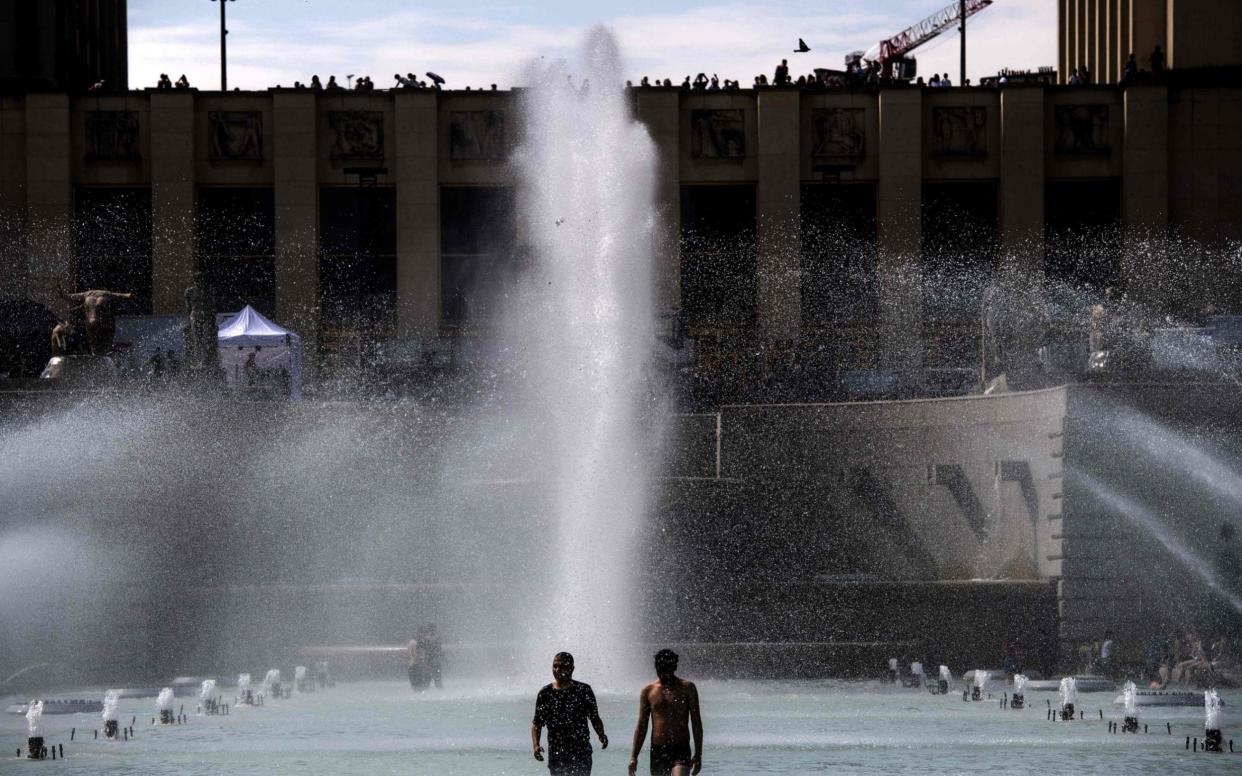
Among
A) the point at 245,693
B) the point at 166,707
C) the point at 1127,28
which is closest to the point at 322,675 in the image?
the point at 245,693

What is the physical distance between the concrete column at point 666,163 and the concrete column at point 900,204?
7037mm

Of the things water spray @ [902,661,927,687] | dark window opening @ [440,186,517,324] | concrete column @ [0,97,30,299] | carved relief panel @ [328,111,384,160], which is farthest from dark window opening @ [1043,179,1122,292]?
water spray @ [902,661,927,687]

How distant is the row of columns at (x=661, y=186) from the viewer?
73000 mm

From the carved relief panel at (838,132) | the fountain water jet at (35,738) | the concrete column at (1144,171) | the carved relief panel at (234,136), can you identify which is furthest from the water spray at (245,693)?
the concrete column at (1144,171)

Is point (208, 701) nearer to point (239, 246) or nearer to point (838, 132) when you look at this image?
point (239, 246)

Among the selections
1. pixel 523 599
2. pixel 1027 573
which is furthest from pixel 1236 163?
pixel 523 599

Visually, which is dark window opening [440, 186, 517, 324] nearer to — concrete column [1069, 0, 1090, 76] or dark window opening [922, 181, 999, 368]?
dark window opening [922, 181, 999, 368]

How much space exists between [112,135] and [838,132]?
25.4m

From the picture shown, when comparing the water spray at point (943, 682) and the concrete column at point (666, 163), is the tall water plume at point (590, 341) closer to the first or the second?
the water spray at point (943, 682)

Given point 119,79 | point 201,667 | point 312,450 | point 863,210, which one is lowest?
point 201,667

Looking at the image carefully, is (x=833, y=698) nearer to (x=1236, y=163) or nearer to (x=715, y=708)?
(x=715, y=708)

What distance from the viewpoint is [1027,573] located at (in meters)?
46.7

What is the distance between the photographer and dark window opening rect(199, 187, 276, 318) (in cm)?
7344

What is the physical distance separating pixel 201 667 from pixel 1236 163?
44.6m
